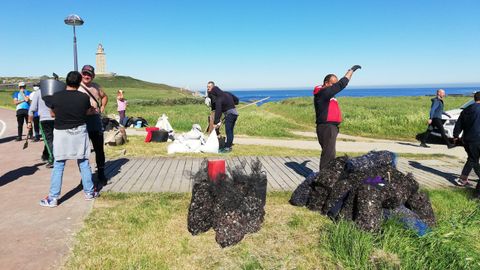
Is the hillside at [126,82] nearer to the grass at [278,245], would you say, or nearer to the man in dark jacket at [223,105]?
the man in dark jacket at [223,105]

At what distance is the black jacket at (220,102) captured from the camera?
972cm

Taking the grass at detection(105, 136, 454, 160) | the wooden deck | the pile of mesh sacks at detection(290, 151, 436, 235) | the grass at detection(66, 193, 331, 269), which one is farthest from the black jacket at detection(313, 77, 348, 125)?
the grass at detection(105, 136, 454, 160)

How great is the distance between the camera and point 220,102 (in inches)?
383

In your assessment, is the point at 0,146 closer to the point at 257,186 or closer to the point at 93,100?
the point at 93,100

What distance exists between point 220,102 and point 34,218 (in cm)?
575

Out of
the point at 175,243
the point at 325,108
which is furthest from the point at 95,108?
the point at 325,108

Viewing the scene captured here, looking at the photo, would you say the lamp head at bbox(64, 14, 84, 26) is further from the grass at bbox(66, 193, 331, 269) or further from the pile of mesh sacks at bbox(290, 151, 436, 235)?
the pile of mesh sacks at bbox(290, 151, 436, 235)

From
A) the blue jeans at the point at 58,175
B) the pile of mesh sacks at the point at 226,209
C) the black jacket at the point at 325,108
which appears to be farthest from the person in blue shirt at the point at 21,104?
the black jacket at the point at 325,108

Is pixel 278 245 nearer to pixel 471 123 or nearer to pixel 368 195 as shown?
pixel 368 195

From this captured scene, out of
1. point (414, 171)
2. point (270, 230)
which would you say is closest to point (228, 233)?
point (270, 230)

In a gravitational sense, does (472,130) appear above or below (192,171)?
above

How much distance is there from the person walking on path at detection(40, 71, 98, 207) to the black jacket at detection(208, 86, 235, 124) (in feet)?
15.3

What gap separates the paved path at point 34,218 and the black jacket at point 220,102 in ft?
12.5

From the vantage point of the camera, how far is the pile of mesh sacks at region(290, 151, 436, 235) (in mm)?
4297
